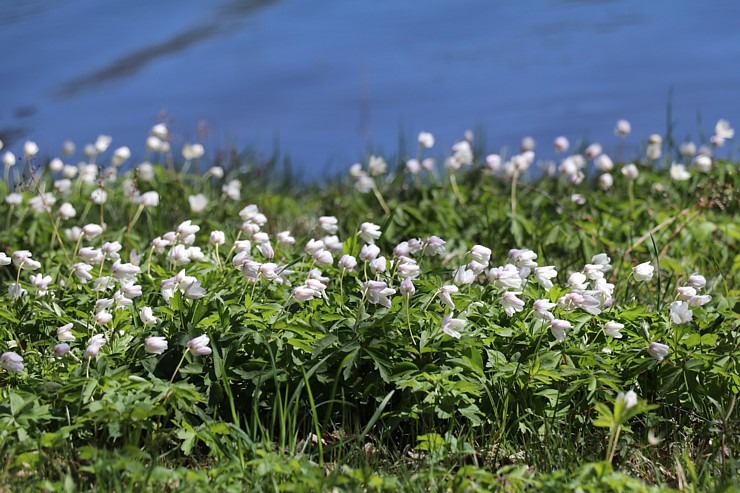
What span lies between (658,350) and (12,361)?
2111 mm

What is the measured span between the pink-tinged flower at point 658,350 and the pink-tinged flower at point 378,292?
88 cm

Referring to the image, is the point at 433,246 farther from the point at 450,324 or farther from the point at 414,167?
the point at 414,167

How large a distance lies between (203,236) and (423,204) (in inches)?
48.3

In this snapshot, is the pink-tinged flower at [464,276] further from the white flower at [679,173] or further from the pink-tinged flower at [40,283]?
the white flower at [679,173]

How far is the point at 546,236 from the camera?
216 inches

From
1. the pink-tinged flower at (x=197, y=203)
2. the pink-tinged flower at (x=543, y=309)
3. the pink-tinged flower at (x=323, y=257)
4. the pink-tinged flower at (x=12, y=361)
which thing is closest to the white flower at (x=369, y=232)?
the pink-tinged flower at (x=323, y=257)

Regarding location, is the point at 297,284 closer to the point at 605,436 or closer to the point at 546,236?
the point at 605,436

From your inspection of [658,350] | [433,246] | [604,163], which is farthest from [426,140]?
[658,350]

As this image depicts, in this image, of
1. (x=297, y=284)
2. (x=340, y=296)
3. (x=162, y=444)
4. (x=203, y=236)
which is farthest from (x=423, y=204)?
(x=162, y=444)

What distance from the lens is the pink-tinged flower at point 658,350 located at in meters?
3.41

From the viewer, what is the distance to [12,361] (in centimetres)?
335

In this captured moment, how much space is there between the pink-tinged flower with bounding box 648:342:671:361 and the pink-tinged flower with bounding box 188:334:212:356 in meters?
1.45

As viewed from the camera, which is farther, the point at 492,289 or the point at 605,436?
the point at 492,289

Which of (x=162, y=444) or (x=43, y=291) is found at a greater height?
(x=43, y=291)
